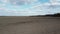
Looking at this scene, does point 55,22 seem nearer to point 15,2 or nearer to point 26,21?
point 26,21

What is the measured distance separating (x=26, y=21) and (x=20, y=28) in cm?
8

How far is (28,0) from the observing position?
0.91 meters

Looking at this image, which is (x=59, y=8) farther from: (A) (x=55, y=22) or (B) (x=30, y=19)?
(B) (x=30, y=19)

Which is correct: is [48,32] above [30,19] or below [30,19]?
below

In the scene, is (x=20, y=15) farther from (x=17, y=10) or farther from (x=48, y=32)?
(x=48, y=32)

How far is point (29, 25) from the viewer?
2.93ft

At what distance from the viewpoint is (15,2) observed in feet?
3.00

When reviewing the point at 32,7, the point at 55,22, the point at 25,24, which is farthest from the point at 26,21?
the point at 55,22

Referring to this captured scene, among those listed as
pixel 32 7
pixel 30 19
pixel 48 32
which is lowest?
pixel 48 32

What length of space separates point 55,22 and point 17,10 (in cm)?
34

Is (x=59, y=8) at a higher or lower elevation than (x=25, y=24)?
higher

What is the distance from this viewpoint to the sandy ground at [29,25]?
2.82ft

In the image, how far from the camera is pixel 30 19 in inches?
35.7

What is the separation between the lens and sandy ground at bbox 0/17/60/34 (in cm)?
86
